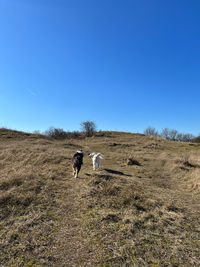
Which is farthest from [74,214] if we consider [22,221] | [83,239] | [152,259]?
[152,259]

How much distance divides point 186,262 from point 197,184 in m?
5.18

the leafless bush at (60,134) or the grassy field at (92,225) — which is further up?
the leafless bush at (60,134)

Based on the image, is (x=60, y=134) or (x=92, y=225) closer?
(x=92, y=225)

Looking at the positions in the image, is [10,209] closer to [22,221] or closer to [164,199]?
[22,221]

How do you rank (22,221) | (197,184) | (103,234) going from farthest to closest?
(197,184), (22,221), (103,234)

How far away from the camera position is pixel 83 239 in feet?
9.91

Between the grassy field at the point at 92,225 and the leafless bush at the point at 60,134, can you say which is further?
the leafless bush at the point at 60,134

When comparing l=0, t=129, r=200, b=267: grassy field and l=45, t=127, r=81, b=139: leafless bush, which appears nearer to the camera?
l=0, t=129, r=200, b=267: grassy field

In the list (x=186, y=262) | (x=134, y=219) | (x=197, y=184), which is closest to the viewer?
(x=186, y=262)

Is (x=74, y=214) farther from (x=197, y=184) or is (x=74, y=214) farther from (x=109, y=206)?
(x=197, y=184)

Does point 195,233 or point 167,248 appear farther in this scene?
point 195,233

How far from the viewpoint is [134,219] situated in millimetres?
3721

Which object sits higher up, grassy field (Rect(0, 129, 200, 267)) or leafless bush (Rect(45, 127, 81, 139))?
leafless bush (Rect(45, 127, 81, 139))

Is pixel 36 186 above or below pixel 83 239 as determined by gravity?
above
